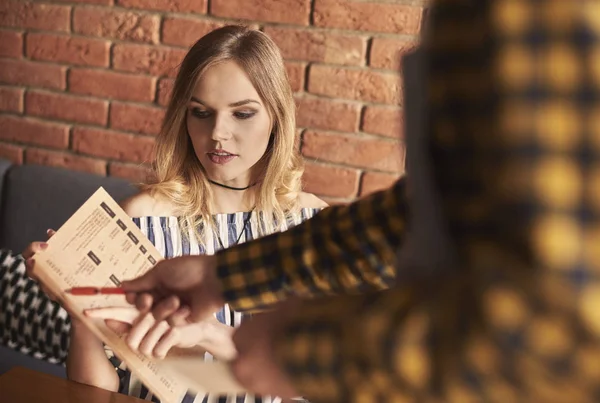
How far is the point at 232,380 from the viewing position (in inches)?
16.3

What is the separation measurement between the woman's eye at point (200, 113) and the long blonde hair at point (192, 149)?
0.08 ft

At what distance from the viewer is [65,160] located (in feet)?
6.03

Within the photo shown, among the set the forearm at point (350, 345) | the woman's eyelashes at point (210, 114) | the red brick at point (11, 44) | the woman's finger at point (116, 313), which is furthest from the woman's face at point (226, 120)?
the forearm at point (350, 345)

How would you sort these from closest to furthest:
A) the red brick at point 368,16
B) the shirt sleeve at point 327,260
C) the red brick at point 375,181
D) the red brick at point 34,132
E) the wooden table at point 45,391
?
the shirt sleeve at point 327,260 → the wooden table at point 45,391 → the red brick at point 368,16 → the red brick at point 375,181 → the red brick at point 34,132

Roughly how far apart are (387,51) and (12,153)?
4.05 feet

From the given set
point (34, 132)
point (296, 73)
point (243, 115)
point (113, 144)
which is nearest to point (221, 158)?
point (243, 115)

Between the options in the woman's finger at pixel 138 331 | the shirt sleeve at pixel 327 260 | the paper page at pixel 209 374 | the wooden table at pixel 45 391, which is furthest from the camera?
the wooden table at pixel 45 391

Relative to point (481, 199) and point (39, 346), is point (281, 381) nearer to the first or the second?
point (481, 199)

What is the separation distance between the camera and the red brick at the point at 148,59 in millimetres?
1676

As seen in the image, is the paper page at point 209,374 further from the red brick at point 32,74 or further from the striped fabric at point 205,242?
the red brick at point 32,74

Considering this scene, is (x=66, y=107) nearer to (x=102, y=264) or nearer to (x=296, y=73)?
(x=296, y=73)

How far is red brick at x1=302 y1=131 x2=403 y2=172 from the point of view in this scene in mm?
1586

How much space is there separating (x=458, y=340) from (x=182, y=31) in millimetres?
1521

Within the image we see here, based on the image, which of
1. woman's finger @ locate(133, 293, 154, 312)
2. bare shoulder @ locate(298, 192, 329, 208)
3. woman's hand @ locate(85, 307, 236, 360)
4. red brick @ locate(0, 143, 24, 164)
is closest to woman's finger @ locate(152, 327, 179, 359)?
woman's hand @ locate(85, 307, 236, 360)
